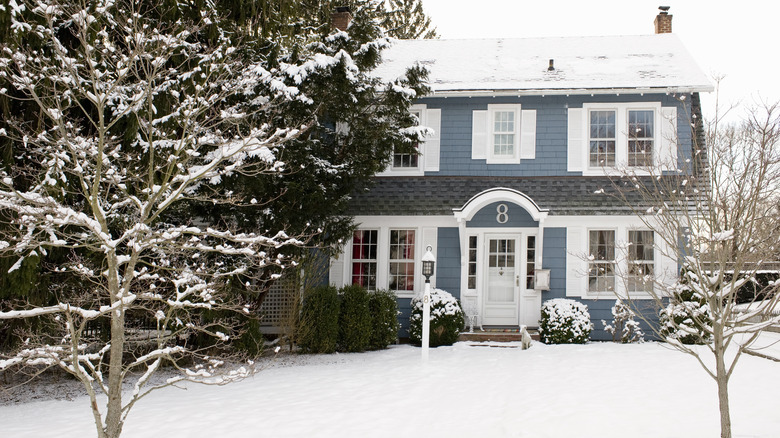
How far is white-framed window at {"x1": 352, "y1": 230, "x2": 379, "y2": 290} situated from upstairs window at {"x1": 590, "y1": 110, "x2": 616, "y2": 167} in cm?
511

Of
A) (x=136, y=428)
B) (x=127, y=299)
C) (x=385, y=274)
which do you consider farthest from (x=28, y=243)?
(x=385, y=274)

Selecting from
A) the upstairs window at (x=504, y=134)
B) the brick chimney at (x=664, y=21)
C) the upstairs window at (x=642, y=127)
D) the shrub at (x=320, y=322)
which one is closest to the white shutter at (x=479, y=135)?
the upstairs window at (x=504, y=134)

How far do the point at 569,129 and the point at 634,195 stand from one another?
199 cm

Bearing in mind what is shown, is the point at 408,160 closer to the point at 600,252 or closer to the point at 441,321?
the point at 441,321

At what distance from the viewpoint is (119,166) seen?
832 cm

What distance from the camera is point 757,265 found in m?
5.86

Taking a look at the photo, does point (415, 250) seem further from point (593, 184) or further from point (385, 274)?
point (593, 184)

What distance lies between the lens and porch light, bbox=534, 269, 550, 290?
42.0 feet

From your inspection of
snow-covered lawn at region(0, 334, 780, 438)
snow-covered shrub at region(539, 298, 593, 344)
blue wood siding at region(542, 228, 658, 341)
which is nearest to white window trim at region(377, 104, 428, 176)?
blue wood siding at region(542, 228, 658, 341)

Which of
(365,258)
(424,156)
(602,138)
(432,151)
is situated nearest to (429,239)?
(365,258)

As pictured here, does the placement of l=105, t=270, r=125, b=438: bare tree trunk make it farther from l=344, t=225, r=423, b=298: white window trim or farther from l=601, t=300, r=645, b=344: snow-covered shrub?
l=601, t=300, r=645, b=344: snow-covered shrub

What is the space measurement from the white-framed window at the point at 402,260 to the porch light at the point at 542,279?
272cm

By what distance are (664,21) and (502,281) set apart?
8457mm

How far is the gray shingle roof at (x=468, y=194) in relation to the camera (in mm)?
13016
